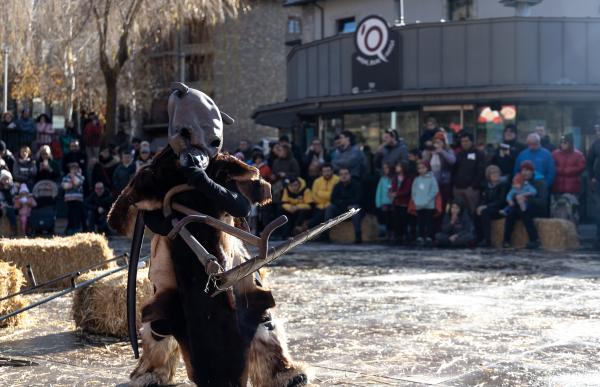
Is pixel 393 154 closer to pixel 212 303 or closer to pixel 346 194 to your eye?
pixel 346 194

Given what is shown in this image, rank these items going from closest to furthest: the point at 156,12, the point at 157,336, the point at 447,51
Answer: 1. the point at 157,336
2. the point at 447,51
3. the point at 156,12

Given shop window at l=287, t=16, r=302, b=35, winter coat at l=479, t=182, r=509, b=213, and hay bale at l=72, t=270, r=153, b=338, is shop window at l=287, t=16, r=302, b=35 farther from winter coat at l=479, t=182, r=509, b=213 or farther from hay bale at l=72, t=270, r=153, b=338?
hay bale at l=72, t=270, r=153, b=338

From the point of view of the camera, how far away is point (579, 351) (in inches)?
289

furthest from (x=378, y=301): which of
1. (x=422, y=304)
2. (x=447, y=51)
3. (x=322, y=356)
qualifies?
(x=447, y=51)

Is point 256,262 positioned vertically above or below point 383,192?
below

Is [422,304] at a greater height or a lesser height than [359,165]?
lesser

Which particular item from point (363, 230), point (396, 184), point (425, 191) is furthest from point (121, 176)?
point (425, 191)

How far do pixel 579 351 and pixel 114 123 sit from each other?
2134 centimetres

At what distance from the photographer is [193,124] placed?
600 centimetres

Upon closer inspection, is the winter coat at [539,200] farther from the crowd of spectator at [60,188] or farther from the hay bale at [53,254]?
the crowd of spectator at [60,188]

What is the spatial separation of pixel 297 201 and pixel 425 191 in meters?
2.89

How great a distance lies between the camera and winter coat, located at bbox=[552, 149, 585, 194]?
17.3 m

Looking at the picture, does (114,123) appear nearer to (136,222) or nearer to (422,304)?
(422,304)

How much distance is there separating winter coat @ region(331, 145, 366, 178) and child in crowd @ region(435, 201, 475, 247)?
2251mm
